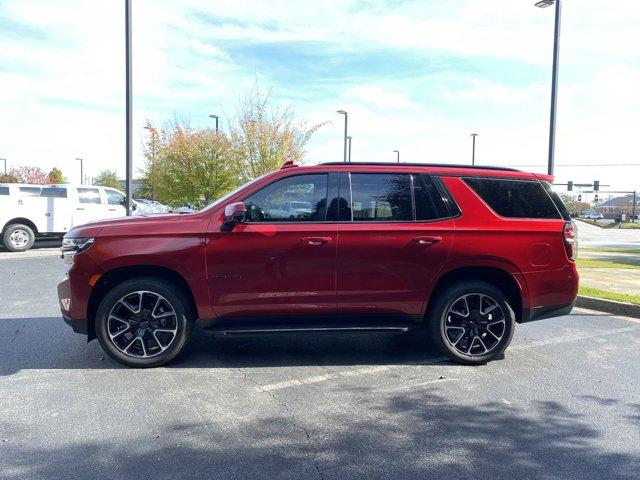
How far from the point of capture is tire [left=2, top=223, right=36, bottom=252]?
14.2 meters

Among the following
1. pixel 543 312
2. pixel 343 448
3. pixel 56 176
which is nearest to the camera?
pixel 343 448

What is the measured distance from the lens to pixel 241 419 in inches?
148

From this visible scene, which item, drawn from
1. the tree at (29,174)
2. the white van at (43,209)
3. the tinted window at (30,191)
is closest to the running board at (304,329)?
the white van at (43,209)

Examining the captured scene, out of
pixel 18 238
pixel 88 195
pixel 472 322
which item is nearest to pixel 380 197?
pixel 472 322

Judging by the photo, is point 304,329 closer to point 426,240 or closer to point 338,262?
point 338,262

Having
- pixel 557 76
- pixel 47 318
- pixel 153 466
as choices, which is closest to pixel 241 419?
pixel 153 466

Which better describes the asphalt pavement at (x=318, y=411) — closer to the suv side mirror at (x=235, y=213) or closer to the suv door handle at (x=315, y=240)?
the suv door handle at (x=315, y=240)

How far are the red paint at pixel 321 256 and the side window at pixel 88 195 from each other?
38.7 ft

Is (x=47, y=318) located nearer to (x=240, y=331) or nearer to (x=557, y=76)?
(x=240, y=331)

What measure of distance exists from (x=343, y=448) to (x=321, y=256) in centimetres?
184

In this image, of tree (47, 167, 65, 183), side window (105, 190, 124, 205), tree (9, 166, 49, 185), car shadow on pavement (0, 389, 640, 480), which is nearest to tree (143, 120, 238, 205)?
side window (105, 190, 124, 205)

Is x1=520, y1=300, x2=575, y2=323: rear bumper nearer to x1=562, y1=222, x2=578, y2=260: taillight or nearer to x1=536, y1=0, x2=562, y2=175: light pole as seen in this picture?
x1=562, y1=222, x2=578, y2=260: taillight

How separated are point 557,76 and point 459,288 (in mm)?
8194

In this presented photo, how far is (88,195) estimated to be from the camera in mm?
15625
